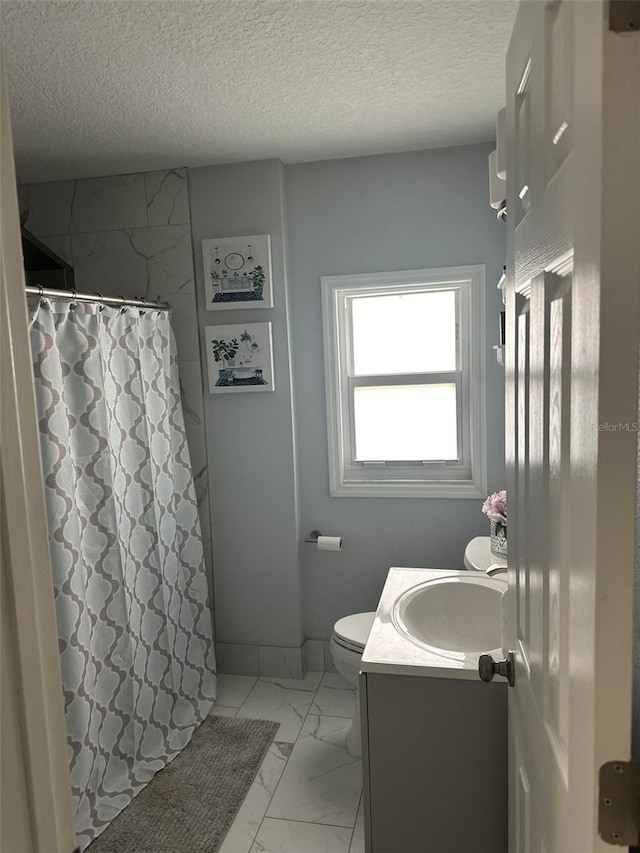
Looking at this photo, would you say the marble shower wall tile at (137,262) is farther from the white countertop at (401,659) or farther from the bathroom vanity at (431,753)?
the bathroom vanity at (431,753)

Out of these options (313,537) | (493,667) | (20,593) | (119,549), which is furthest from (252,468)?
(20,593)

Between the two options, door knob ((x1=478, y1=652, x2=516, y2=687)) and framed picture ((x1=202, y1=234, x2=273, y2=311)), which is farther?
framed picture ((x1=202, y1=234, x2=273, y2=311))

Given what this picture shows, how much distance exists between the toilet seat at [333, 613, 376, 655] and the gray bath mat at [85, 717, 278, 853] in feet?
1.84

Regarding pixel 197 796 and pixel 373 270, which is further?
pixel 373 270

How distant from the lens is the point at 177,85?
6.77ft

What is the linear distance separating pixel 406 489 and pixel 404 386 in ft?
1.64

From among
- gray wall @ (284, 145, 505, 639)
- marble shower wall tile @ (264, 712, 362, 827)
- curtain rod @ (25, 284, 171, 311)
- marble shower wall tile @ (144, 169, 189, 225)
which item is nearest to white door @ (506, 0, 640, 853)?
marble shower wall tile @ (264, 712, 362, 827)

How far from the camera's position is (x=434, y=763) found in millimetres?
1732

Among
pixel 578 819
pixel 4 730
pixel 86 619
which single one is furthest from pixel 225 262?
pixel 578 819

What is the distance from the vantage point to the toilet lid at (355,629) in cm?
251

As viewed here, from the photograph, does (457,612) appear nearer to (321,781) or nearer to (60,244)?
(321,781)

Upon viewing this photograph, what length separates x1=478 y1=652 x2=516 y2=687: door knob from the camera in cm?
120

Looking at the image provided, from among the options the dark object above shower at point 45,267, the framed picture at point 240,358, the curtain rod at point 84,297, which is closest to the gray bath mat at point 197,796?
the framed picture at point 240,358

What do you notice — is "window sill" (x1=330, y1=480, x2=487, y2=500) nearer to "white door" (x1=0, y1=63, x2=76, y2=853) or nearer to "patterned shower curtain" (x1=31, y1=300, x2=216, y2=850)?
"patterned shower curtain" (x1=31, y1=300, x2=216, y2=850)
